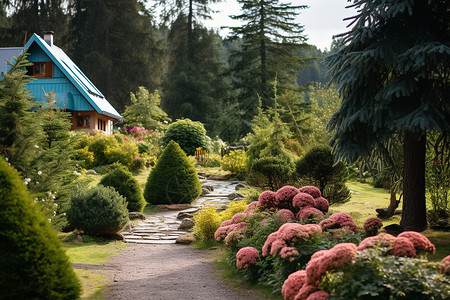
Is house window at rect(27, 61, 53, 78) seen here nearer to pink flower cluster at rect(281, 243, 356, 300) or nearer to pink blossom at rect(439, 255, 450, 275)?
pink flower cluster at rect(281, 243, 356, 300)

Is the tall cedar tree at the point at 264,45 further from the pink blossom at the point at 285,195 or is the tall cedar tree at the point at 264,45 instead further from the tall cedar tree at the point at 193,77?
the pink blossom at the point at 285,195

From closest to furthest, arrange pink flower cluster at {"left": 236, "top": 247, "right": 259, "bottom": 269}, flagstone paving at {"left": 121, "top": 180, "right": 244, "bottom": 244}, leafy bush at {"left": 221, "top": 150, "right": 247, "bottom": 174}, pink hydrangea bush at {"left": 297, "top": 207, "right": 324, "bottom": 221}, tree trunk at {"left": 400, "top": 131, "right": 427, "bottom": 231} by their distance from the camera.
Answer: pink flower cluster at {"left": 236, "top": 247, "right": 259, "bottom": 269}, pink hydrangea bush at {"left": 297, "top": 207, "right": 324, "bottom": 221}, tree trunk at {"left": 400, "top": 131, "right": 427, "bottom": 231}, flagstone paving at {"left": 121, "top": 180, "right": 244, "bottom": 244}, leafy bush at {"left": 221, "top": 150, "right": 247, "bottom": 174}

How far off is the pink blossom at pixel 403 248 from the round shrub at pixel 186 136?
16.9m

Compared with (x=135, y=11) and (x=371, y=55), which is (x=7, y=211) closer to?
(x=371, y=55)

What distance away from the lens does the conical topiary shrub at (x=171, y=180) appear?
11695 mm

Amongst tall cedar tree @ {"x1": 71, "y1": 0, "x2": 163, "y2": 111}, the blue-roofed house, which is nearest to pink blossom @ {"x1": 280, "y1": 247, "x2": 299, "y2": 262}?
the blue-roofed house

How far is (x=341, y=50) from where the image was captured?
752 cm

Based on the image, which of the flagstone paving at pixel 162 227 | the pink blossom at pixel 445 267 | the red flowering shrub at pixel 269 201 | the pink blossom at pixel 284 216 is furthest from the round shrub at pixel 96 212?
the pink blossom at pixel 445 267

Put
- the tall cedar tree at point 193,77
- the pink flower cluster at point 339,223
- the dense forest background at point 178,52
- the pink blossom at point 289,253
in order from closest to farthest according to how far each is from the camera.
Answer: the pink blossom at point 289,253
the pink flower cluster at point 339,223
the dense forest background at point 178,52
the tall cedar tree at point 193,77

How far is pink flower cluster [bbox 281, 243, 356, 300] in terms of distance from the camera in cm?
357

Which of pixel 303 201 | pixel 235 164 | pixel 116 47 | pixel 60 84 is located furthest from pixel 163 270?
pixel 116 47

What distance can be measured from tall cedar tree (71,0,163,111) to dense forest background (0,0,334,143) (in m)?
0.08

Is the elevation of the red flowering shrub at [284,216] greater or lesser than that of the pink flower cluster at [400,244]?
lesser

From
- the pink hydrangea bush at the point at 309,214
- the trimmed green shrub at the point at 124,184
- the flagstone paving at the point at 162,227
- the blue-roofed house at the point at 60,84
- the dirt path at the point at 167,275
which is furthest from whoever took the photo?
the blue-roofed house at the point at 60,84
